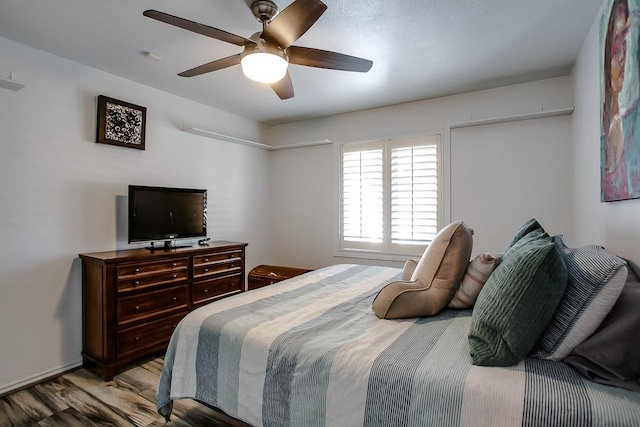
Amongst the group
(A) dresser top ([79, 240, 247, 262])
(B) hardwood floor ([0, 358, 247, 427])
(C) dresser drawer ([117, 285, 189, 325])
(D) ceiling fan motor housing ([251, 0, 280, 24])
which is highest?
(D) ceiling fan motor housing ([251, 0, 280, 24])

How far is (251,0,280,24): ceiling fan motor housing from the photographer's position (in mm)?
1864

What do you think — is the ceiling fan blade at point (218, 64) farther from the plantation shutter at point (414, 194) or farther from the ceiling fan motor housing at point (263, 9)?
the plantation shutter at point (414, 194)

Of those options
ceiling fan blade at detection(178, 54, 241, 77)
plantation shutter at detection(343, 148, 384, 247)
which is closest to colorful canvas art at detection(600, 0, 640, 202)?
ceiling fan blade at detection(178, 54, 241, 77)

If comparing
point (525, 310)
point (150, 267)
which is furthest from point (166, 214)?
point (525, 310)

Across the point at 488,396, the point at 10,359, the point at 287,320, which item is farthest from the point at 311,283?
the point at 10,359

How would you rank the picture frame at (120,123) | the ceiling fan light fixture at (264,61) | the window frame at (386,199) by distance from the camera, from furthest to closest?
the window frame at (386,199), the picture frame at (120,123), the ceiling fan light fixture at (264,61)

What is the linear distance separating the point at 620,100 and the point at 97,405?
3.47 meters

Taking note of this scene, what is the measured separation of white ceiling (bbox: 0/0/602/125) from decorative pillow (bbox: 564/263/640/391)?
1814 mm

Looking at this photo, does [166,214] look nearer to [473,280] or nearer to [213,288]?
[213,288]

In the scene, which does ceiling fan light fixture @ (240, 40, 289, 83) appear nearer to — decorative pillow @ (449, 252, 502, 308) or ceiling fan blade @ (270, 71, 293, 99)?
ceiling fan blade @ (270, 71, 293, 99)

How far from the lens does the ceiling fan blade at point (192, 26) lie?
158 cm

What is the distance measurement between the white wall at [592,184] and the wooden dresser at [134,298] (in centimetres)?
305

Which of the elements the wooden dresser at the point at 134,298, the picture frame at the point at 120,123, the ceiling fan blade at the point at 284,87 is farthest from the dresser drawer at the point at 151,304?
the ceiling fan blade at the point at 284,87

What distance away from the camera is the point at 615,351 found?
999 millimetres
